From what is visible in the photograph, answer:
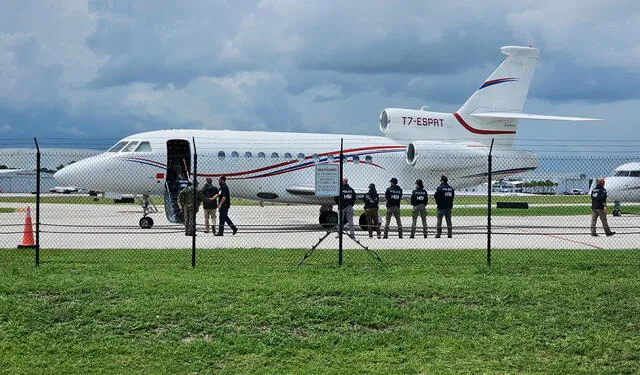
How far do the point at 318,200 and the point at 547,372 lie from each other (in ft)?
62.7

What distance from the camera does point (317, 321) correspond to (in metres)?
10.4

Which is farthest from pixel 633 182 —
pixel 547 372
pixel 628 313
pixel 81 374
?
pixel 81 374

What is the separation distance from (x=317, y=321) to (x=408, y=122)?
20.7 metres

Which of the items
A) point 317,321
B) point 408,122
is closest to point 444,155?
point 408,122


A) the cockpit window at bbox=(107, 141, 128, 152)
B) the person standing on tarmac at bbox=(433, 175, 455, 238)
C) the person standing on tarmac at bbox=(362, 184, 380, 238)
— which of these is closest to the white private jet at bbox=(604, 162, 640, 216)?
the person standing on tarmac at bbox=(433, 175, 455, 238)

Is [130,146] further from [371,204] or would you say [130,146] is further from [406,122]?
[406,122]

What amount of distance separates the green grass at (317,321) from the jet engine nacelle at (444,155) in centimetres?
1583

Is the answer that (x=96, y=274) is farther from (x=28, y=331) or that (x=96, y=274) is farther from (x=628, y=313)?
(x=628, y=313)

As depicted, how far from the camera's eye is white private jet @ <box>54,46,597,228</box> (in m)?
26.8

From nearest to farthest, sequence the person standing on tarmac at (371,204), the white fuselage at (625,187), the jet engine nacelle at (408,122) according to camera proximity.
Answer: the person standing on tarmac at (371,204)
the jet engine nacelle at (408,122)
the white fuselage at (625,187)

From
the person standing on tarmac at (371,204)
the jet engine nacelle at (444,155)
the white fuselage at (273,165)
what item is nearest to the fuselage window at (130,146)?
the white fuselage at (273,165)

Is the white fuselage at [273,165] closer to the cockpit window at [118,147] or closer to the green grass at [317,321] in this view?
the cockpit window at [118,147]

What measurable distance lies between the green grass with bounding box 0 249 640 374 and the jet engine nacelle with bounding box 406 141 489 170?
1583 cm

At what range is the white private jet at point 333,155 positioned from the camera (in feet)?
87.9
